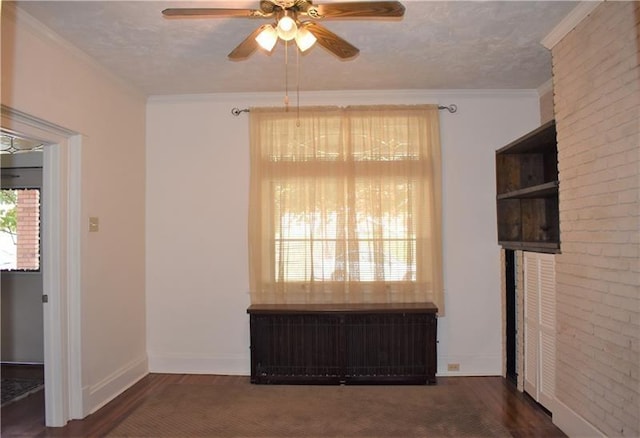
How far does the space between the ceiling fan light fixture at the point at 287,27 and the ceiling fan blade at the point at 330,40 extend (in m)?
0.10

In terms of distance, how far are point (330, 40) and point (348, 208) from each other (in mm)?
1839

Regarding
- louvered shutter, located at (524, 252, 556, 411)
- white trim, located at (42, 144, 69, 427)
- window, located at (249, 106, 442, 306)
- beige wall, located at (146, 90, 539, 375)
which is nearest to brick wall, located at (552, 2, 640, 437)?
louvered shutter, located at (524, 252, 556, 411)

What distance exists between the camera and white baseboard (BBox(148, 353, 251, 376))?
13.3 feet

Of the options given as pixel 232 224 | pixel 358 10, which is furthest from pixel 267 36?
pixel 232 224

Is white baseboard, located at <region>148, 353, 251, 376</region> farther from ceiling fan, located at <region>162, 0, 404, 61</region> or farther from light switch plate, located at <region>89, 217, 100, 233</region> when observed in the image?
ceiling fan, located at <region>162, 0, 404, 61</region>

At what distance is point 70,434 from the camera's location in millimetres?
2865

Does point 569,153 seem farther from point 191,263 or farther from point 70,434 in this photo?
point 70,434

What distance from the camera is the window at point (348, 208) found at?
3898 millimetres

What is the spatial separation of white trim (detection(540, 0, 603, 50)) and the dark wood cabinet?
0.88 m

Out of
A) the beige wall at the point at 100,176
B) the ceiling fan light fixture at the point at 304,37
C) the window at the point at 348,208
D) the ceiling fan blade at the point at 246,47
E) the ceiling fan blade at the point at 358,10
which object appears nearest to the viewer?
the ceiling fan blade at the point at 358,10

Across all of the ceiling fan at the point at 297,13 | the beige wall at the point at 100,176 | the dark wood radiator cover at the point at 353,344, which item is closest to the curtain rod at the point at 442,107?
the beige wall at the point at 100,176

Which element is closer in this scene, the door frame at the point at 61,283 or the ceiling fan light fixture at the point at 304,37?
the ceiling fan light fixture at the point at 304,37

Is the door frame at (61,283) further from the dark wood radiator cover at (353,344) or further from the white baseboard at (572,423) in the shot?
the white baseboard at (572,423)

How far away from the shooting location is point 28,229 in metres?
4.56
